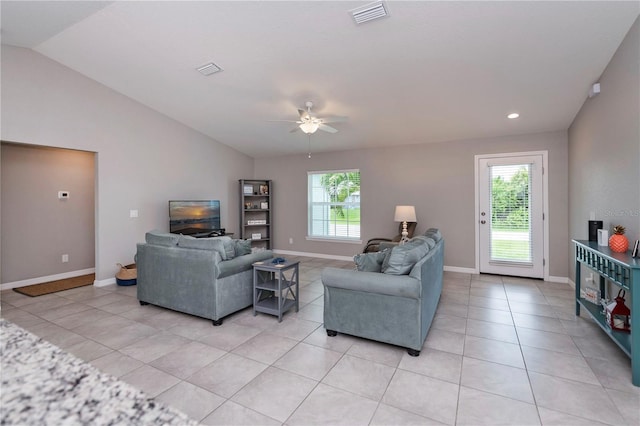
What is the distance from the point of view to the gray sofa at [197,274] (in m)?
3.12

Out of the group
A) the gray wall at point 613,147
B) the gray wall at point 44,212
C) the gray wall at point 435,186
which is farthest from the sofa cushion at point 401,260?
the gray wall at point 44,212

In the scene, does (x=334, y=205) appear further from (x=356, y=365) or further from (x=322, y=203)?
(x=356, y=365)

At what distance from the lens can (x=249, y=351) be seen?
8.47 ft

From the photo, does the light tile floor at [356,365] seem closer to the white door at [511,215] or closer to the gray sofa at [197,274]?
the gray sofa at [197,274]

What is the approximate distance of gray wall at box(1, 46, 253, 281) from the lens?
12.7 ft

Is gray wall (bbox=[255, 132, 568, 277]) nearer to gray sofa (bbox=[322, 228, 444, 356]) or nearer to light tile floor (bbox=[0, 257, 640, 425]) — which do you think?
light tile floor (bbox=[0, 257, 640, 425])

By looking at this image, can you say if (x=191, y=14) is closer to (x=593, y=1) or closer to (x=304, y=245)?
(x=593, y=1)

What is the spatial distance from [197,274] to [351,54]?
2852 millimetres

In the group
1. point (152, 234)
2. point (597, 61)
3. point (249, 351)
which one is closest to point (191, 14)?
point (152, 234)

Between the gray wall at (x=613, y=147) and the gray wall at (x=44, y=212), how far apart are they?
7328mm

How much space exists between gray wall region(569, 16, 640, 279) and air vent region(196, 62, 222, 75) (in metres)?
4.10

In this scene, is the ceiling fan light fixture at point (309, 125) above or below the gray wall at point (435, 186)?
above

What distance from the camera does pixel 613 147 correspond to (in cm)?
298

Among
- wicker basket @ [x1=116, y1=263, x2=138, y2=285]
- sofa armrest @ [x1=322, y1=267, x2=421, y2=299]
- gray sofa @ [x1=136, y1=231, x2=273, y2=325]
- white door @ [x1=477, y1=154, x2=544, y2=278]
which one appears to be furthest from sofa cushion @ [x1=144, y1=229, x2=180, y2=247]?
white door @ [x1=477, y1=154, x2=544, y2=278]
